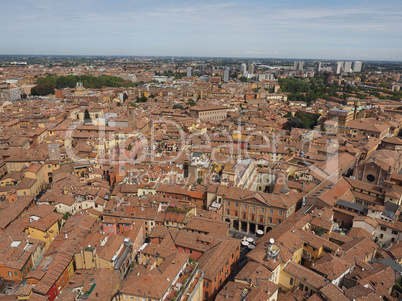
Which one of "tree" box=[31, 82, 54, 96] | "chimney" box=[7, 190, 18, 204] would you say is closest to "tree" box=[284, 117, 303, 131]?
"chimney" box=[7, 190, 18, 204]

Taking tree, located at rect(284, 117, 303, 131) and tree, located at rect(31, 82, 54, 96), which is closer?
tree, located at rect(284, 117, 303, 131)

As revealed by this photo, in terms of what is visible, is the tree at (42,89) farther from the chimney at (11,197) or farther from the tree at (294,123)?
the chimney at (11,197)

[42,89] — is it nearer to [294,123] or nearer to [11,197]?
[11,197]

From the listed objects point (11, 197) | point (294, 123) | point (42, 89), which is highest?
point (42, 89)

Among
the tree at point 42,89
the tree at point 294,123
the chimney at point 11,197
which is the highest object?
the tree at point 42,89

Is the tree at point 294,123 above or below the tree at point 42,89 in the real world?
below

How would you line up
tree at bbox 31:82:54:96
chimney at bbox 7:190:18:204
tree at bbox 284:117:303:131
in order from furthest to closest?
tree at bbox 31:82:54:96
tree at bbox 284:117:303:131
chimney at bbox 7:190:18:204

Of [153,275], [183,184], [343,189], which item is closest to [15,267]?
[153,275]

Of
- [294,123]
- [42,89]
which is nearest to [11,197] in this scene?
[294,123]

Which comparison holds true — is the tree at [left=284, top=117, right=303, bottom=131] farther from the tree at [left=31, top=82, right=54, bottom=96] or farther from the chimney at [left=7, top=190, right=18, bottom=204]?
the tree at [left=31, top=82, right=54, bottom=96]

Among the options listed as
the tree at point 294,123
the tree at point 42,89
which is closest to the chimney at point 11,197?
the tree at point 294,123

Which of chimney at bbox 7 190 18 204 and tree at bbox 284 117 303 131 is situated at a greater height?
tree at bbox 284 117 303 131
